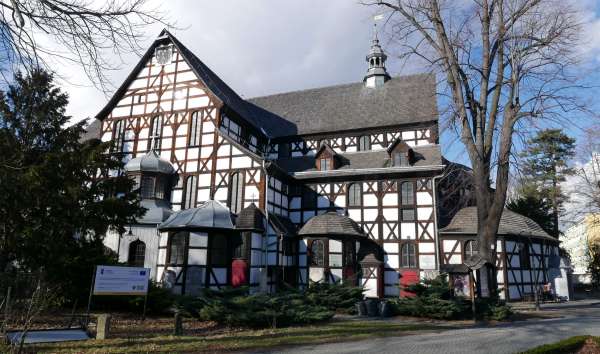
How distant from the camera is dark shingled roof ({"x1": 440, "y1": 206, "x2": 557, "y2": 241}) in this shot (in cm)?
2411

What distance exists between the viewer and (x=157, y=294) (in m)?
16.2

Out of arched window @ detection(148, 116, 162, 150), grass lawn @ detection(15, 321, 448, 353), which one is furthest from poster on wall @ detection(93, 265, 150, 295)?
arched window @ detection(148, 116, 162, 150)

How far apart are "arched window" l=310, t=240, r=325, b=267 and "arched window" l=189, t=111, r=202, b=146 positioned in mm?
9230

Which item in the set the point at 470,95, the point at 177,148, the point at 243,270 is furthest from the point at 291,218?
the point at 470,95

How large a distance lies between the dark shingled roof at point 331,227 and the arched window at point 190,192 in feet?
21.4

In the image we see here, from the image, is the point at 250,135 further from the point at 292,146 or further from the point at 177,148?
the point at 177,148

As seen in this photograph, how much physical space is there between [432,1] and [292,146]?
16.1 meters

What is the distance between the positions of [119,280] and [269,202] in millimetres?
11771

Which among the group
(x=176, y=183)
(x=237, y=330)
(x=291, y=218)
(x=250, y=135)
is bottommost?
(x=237, y=330)

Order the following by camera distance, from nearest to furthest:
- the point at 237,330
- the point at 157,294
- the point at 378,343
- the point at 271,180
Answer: the point at 378,343 → the point at 237,330 → the point at 157,294 → the point at 271,180

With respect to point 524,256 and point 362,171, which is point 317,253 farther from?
point 524,256

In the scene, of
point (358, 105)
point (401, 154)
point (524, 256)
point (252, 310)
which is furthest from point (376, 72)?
point (252, 310)

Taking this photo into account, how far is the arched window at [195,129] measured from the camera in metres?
25.5

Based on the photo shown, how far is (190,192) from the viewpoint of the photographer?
982 inches
